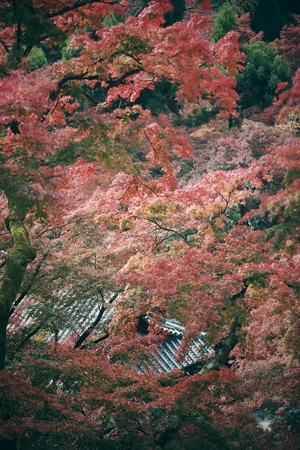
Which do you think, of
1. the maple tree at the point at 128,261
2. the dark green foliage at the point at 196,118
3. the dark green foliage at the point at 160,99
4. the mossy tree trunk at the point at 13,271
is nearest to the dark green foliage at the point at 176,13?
the dark green foliage at the point at 160,99

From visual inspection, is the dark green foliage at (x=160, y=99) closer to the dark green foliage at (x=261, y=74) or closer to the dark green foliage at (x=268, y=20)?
the dark green foliage at (x=261, y=74)

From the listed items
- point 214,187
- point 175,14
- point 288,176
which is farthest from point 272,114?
point 288,176

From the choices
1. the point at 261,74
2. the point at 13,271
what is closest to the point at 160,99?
the point at 261,74

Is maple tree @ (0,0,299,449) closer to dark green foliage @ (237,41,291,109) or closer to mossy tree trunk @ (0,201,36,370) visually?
mossy tree trunk @ (0,201,36,370)

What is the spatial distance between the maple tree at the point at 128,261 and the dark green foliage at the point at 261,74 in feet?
36.6

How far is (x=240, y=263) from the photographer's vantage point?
298 inches

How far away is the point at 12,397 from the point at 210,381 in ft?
8.39

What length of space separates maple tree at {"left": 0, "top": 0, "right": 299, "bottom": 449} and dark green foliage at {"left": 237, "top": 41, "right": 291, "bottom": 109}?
11158 millimetres

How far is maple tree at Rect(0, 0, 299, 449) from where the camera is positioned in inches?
216

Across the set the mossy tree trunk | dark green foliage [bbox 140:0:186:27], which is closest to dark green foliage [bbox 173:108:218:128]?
dark green foliage [bbox 140:0:186:27]

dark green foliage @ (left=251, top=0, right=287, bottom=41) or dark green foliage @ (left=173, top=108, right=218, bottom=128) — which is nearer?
dark green foliage @ (left=173, top=108, right=218, bottom=128)

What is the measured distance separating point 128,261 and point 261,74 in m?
12.7

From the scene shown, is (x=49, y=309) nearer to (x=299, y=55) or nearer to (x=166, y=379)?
(x=166, y=379)

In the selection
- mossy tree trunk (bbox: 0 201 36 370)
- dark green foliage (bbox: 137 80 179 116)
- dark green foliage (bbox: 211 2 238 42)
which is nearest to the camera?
mossy tree trunk (bbox: 0 201 36 370)
